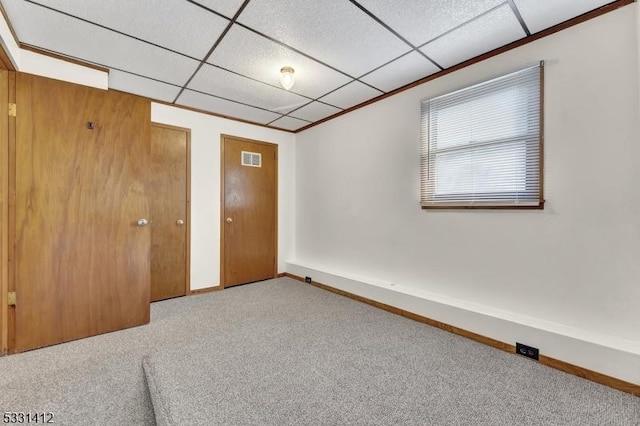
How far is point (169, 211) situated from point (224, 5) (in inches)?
99.3

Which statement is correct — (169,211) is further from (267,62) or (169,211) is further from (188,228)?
(267,62)

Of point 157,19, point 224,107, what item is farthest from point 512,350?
point 224,107

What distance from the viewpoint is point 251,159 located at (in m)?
4.29

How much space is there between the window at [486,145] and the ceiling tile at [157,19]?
83.6 inches

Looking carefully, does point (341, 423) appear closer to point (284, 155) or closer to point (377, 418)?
point (377, 418)

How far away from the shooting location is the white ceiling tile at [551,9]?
183 cm

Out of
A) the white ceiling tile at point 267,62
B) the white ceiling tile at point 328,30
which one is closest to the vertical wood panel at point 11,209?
the white ceiling tile at point 267,62

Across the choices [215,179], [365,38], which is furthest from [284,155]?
[365,38]

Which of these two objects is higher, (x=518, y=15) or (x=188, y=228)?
(x=518, y=15)

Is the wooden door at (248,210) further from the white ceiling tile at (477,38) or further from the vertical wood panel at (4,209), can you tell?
the white ceiling tile at (477,38)

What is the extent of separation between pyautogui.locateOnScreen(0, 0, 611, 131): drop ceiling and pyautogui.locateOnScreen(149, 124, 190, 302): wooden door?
26.5 inches

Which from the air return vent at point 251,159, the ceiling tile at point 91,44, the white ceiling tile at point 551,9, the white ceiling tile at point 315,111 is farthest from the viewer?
the air return vent at point 251,159

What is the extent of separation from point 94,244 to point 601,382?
13.0ft

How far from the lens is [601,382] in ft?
5.85
